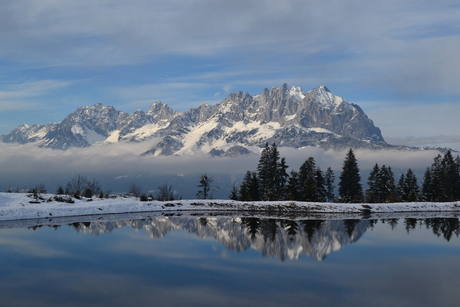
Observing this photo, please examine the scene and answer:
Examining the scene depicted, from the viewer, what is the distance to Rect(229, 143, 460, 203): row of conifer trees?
8162 centimetres

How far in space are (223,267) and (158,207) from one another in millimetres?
40571

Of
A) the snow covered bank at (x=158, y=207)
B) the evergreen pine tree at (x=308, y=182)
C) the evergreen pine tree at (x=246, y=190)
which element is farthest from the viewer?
the evergreen pine tree at (x=246, y=190)

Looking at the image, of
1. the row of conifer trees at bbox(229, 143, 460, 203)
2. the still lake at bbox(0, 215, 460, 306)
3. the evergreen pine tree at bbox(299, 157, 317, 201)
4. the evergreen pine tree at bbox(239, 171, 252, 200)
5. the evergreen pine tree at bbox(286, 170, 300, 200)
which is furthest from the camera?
the row of conifer trees at bbox(229, 143, 460, 203)

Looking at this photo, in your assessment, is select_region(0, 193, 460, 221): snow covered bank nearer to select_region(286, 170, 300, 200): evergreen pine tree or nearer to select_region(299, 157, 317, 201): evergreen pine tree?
select_region(299, 157, 317, 201): evergreen pine tree

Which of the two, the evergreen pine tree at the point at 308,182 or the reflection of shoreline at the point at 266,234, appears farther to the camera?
the evergreen pine tree at the point at 308,182

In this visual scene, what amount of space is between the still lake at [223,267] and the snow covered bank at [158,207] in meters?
8.98

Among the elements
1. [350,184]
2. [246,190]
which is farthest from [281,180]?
[350,184]

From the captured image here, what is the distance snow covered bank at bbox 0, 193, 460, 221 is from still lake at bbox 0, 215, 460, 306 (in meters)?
8.98

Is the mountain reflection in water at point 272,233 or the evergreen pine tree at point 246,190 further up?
the evergreen pine tree at point 246,190

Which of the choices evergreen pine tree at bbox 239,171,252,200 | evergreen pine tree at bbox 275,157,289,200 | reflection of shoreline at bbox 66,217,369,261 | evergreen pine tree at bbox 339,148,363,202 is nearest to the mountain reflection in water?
reflection of shoreline at bbox 66,217,369,261

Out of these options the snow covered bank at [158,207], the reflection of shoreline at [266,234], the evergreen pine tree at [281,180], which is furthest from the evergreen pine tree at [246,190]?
the reflection of shoreline at [266,234]

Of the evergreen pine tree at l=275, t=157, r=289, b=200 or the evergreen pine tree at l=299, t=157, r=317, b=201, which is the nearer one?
the evergreen pine tree at l=299, t=157, r=317, b=201

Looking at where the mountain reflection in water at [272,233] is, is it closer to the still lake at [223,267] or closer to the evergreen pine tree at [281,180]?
the still lake at [223,267]

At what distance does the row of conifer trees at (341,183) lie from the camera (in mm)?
81625
